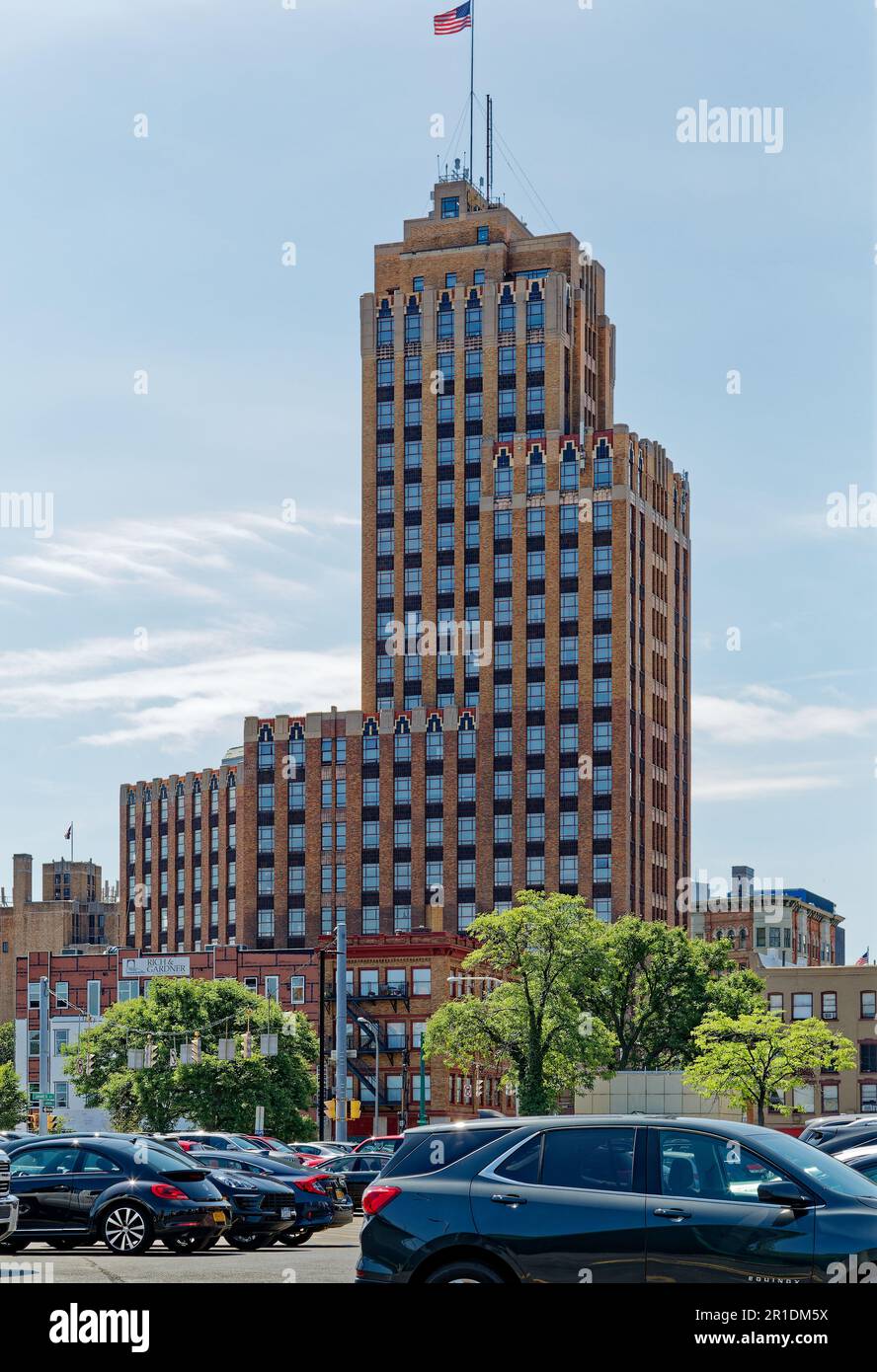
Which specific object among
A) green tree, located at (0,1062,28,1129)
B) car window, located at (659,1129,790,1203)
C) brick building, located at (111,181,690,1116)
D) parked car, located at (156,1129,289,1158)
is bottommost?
green tree, located at (0,1062,28,1129)

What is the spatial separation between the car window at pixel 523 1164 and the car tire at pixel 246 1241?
16166 millimetres

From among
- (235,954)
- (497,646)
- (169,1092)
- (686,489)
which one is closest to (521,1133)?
(169,1092)

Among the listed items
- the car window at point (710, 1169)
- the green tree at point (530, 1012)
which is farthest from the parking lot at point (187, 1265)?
the green tree at point (530, 1012)

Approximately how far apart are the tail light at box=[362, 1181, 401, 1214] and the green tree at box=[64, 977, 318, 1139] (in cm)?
6427

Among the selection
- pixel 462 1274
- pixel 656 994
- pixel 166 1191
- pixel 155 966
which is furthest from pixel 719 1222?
pixel 155 966

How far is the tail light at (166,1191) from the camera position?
2684 centimetres

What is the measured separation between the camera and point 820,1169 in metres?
15.7

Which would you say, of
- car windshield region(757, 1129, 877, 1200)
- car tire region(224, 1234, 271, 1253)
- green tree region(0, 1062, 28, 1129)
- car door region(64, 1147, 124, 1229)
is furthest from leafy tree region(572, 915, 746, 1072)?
car windshield region(757, 1129, 877, 1200)

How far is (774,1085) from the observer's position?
276 ft

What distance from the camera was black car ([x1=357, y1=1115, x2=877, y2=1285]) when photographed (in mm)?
14930

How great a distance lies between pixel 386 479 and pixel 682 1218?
133m

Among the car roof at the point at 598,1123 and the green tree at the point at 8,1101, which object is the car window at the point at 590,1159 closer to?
the car roof at the point at 598,1123

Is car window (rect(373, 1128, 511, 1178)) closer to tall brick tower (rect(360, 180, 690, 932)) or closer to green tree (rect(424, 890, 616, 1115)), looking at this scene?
green tree (rect(424, 890, 616, 1115))
